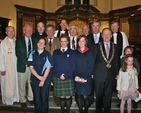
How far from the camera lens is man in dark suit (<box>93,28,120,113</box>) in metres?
3.13

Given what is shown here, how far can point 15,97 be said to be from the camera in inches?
161

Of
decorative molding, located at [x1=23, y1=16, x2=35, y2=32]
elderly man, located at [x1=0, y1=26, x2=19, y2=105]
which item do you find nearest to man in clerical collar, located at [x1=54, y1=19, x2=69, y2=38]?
elderly man, located at [x1=0, y1=26, x2=19, y2=105]

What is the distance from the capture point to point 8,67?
12.9 feet

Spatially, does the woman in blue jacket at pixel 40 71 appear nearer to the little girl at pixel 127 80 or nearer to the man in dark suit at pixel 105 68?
the man in dark suit at pixel 105 68

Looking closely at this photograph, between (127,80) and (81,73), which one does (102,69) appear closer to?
(81,73)

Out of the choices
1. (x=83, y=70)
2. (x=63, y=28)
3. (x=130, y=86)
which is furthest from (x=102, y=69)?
(x=63, y=28)

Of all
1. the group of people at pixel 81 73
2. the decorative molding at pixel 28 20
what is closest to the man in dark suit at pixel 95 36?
the group of people at pixel 81 73

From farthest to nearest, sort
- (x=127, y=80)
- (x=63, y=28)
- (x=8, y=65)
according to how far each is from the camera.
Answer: (x=63, y=28) → (x=8, y=65) → (x=127, y=80)

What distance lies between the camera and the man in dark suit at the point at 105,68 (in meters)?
3.13

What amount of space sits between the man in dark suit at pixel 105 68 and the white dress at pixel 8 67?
184cm

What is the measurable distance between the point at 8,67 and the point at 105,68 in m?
2.09

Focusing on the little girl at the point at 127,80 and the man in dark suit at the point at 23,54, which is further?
the man in dark suit at the point at 23,54

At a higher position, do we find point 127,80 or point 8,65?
point 8,65

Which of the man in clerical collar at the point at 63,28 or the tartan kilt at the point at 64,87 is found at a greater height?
the man in clerical collar at the point at 63,28
